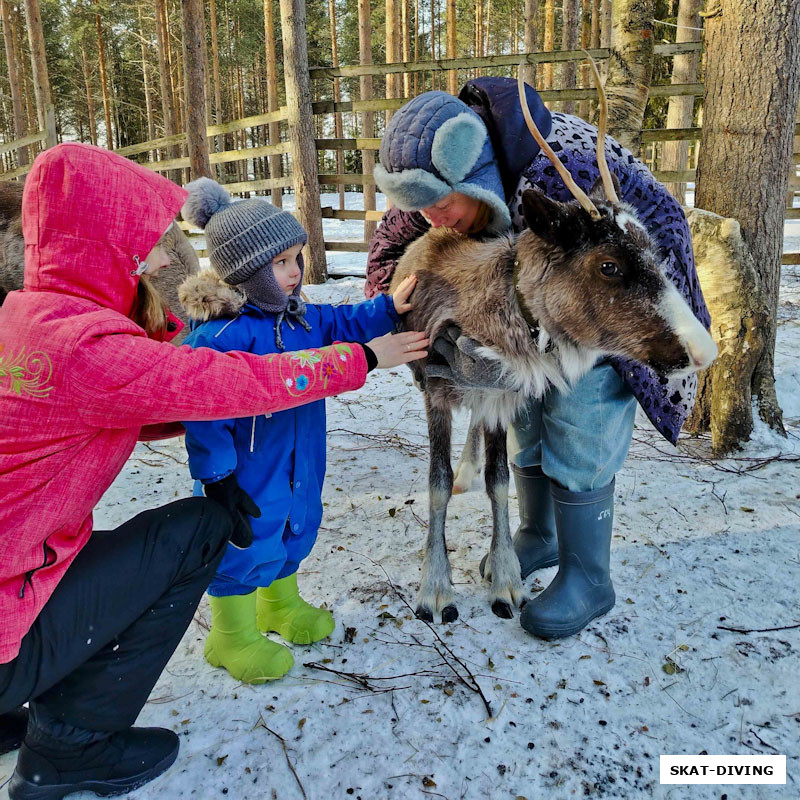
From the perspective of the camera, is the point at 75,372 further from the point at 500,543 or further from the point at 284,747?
the point at 500,543

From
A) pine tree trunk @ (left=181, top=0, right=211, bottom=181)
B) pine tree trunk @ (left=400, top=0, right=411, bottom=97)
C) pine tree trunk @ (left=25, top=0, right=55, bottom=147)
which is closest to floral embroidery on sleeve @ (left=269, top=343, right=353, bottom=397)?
pine tree trunk @ (left=181, top=0, right=211, bottom=181)

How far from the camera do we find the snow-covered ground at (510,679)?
1681mm

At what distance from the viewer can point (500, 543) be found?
8.07 feet

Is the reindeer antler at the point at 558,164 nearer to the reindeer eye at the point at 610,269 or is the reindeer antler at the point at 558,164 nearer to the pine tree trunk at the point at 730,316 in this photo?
the reindeer eye at the point at 610,269

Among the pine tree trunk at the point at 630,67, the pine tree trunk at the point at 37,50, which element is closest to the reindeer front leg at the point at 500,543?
the pine tree trunk at the point at 630,67

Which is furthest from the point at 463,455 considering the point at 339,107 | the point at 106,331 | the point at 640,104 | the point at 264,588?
the point at 339,107

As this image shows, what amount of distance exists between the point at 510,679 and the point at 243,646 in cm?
90

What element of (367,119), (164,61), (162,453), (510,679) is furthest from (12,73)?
(510,679)

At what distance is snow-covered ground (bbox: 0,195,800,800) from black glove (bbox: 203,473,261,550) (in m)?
0.54

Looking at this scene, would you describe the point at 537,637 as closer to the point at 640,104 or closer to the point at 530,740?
the point at 530,740

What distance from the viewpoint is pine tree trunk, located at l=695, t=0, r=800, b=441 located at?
10.9 ft

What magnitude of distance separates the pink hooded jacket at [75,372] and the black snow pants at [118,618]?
0.23 feet

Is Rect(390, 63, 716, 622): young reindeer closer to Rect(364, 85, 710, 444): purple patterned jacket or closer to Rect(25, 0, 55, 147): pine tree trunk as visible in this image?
Rect(364, 85, 710, 444): purple patterned jacket

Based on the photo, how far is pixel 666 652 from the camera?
208 centimetres
